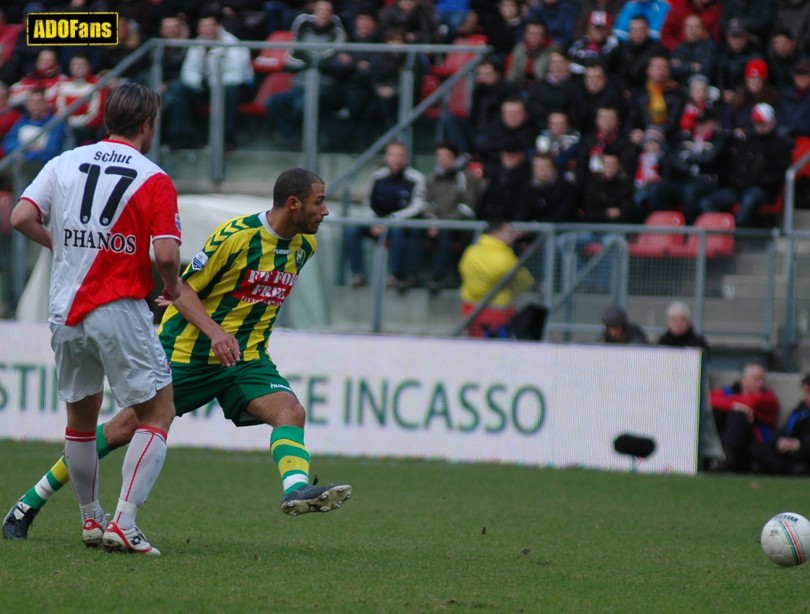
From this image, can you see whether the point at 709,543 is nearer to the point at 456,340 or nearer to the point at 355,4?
the point at 456,340

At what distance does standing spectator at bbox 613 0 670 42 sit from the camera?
1690cm

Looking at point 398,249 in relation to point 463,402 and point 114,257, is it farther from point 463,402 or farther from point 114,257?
point 114,257

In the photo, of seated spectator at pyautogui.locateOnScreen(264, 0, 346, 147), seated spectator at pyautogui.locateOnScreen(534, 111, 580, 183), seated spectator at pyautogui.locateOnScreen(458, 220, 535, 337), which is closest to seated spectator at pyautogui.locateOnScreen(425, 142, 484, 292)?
seated spectator at pyautogui.locateOnScreen(534, 111, 580, 183)

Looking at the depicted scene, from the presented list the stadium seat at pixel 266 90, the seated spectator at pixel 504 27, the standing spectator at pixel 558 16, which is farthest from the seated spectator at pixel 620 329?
the seated spectator at pixel 504 27

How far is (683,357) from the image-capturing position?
12930 mm

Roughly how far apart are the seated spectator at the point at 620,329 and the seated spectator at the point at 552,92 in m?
3.42

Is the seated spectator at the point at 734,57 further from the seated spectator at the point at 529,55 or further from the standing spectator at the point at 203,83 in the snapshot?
the standing spectator at the point at 203,83

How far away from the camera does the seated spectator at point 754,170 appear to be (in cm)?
1463

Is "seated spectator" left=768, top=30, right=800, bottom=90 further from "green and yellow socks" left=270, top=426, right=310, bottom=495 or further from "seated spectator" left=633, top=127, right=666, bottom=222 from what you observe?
"green and yellow socks" left=270, top=426, right=310, bottom=495

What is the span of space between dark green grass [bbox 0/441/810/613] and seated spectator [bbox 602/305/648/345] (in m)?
1.61

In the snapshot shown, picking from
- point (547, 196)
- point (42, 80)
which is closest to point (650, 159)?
point (547, 196)

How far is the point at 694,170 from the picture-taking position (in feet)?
49.2

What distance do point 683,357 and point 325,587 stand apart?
7.74m

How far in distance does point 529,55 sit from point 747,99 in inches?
112
